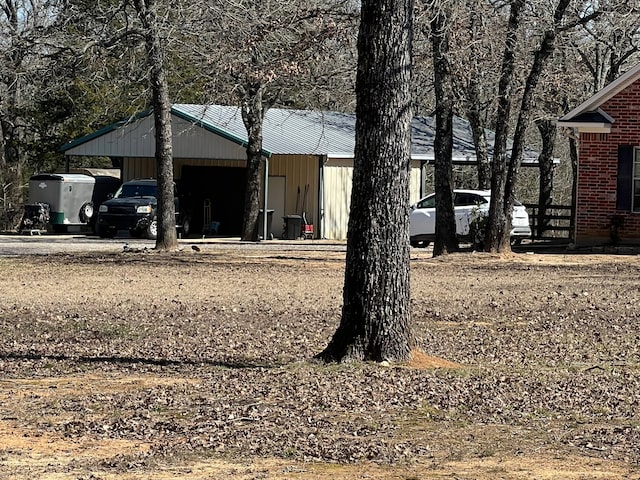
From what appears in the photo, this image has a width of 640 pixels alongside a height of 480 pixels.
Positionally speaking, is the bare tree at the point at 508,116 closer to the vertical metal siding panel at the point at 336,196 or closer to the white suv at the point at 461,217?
the white suv at the point at 461,217

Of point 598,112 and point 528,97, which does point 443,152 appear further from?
point 598,112

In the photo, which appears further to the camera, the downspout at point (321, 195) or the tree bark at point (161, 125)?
the downspout at point (321, 195)

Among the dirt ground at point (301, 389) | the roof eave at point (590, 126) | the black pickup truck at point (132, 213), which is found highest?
the roof eave at point (590, 126)

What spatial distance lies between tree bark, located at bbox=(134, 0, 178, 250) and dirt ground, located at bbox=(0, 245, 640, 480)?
8282mm

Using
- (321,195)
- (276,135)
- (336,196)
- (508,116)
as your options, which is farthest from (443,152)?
(276,135)

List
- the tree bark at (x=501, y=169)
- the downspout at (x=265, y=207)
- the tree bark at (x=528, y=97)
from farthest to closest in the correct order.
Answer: the downspout at (x=265, y=207) → the tree bark at (x=501, y=169) → the tree bark at (x=528, y=97)

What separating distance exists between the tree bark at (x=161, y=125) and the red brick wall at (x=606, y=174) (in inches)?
378

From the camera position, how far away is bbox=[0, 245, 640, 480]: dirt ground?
7121 mm

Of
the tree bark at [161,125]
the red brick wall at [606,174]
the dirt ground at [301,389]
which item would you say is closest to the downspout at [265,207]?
the tree bark at [161,125]

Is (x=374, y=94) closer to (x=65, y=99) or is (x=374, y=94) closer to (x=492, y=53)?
(x=492, y=53)

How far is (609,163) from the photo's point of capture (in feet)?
89.2

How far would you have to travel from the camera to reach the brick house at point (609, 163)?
87.7 feet

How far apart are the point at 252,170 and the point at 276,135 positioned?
9.68 ft

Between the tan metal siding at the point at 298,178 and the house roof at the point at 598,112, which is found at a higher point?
the house roof at the point at 598,112
